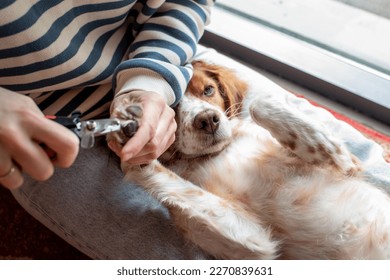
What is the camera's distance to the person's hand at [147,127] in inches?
29.7

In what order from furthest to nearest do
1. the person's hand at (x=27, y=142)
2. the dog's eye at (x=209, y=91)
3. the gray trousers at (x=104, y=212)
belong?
the dog's eye at (x=209, y=91) < the gray trousers at (x=104, y=212) < the person's hand at (x=27, y=142)

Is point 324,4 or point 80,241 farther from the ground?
point 324,4

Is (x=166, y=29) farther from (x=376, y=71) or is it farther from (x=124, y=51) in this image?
(x=376, y=71)

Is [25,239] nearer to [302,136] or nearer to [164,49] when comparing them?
[164,49]

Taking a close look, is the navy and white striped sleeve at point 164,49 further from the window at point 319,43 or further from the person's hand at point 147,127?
the window at point 319,43

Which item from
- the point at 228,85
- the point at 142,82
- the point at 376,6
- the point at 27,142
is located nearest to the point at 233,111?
the point at 228,85

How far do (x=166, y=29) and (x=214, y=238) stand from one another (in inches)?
19.1

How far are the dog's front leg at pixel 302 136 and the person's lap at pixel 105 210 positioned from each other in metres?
0.11

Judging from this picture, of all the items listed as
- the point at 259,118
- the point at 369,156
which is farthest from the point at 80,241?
the point at 369,156

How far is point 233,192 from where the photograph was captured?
1.04 m

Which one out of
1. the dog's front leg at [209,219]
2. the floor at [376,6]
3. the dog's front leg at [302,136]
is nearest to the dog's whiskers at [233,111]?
the dog's front leg at [302,136]

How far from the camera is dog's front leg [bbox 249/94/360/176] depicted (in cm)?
100

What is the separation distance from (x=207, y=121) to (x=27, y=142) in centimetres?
53

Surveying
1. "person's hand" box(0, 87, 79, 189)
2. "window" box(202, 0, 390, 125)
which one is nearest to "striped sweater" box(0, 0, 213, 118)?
"person's hand" box(0, 87, 79, 189)
